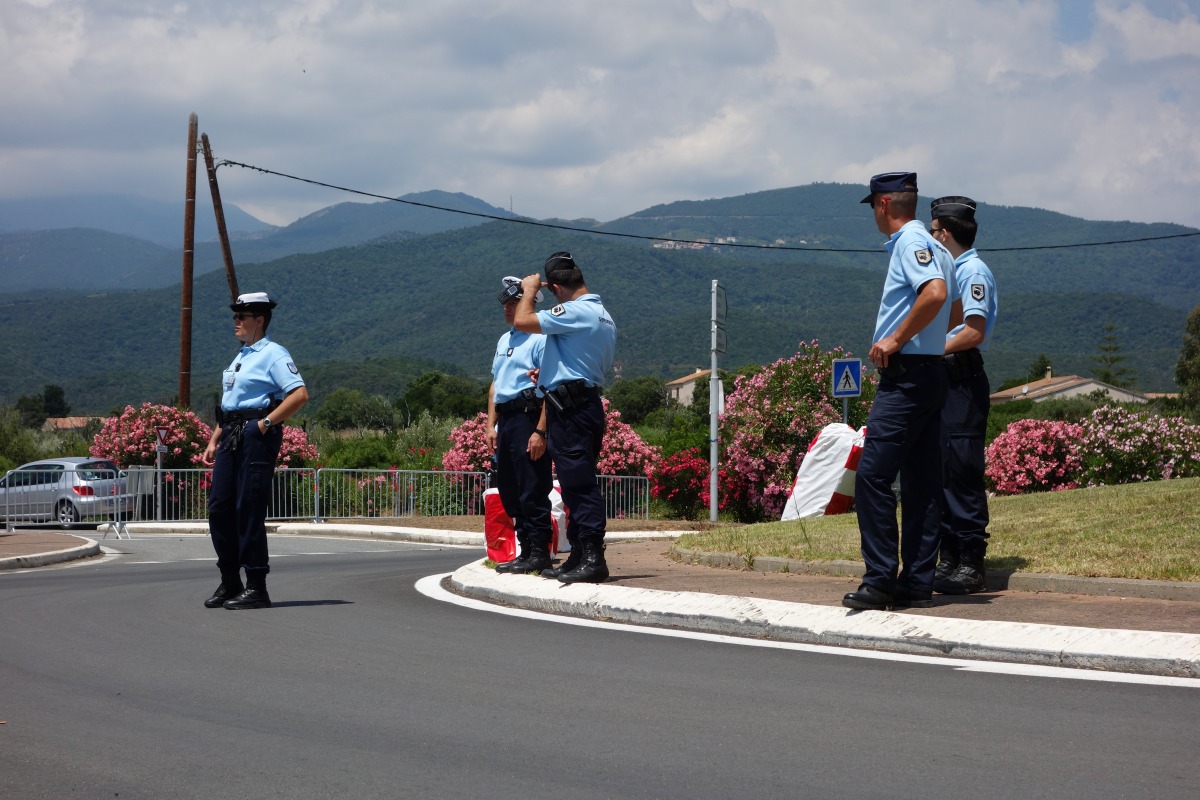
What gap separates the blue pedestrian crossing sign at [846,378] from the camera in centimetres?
2094

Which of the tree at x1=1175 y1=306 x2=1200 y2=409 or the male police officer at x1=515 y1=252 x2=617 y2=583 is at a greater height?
the tree at x1=1175 y1=306 x2=1200 y2=409

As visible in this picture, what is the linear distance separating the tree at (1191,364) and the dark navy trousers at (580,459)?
81.1 metres

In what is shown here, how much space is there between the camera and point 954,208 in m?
Result: 7.95

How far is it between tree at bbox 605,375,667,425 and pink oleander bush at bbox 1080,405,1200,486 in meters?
109

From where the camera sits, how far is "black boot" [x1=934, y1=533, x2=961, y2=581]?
302 inches

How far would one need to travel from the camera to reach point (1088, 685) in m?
5.31

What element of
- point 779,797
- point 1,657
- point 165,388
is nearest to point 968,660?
point 779,797

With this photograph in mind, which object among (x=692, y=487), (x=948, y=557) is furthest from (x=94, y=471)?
(x=948, y=557)

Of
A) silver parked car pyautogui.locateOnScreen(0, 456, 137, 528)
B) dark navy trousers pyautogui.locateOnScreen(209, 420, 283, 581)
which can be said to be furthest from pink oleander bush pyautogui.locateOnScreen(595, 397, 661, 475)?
dark navy trousers pyautogui.locateOnScreen(209, 420, 283, 581)

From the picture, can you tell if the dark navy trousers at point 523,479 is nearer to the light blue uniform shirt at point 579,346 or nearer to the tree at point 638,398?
the light blue uniform shirt at point 579,346

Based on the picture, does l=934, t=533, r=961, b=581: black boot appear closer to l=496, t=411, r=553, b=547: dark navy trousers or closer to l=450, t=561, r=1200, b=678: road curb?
l=450, t=561, r=1200, b=678: road curb

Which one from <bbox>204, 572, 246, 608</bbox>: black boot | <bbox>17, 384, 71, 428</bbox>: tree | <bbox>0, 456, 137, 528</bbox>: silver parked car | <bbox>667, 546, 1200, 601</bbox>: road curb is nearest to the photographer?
<bbox>667, 546, 1200, 601</bbox>: road curb

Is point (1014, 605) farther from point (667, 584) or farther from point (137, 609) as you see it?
point (137, 609)

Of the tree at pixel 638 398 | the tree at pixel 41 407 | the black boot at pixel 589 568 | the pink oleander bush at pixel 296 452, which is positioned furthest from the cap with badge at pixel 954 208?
the tree at pixel 638 398
